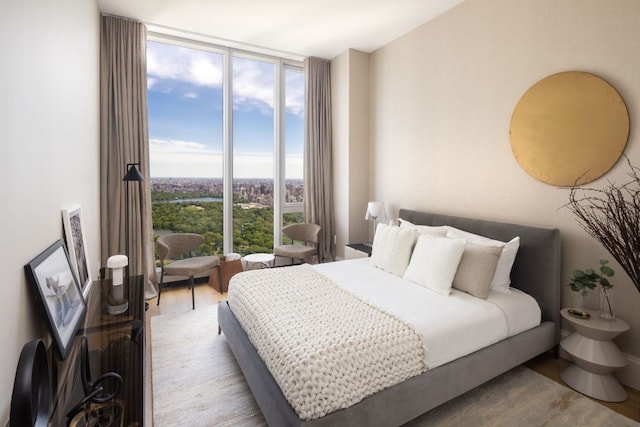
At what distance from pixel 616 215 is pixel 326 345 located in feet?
6.96

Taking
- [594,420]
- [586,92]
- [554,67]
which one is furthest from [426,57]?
[594,420]

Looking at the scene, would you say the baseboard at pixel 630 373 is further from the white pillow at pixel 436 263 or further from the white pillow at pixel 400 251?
the white pillow at pixel 400 251

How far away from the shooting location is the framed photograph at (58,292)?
1.23 m

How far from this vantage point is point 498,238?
2.77 metres

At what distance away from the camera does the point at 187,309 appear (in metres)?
3.48

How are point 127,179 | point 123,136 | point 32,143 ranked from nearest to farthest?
point 32,143
point 127,179
point 123,136

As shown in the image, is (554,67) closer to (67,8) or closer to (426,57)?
(426,57)

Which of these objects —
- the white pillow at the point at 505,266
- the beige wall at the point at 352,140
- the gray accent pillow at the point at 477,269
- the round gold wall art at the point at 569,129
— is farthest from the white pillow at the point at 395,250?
the beige wall at the point at 352,140

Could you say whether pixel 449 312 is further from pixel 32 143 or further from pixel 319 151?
pixel 319 151

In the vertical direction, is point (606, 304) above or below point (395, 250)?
below

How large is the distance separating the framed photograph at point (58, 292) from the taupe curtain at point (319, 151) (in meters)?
3.37

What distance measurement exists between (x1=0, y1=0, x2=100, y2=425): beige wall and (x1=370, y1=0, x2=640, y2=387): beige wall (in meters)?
3.26

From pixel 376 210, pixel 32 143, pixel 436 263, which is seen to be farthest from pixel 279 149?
pixel 32 143

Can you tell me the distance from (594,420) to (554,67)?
2.47 meters
